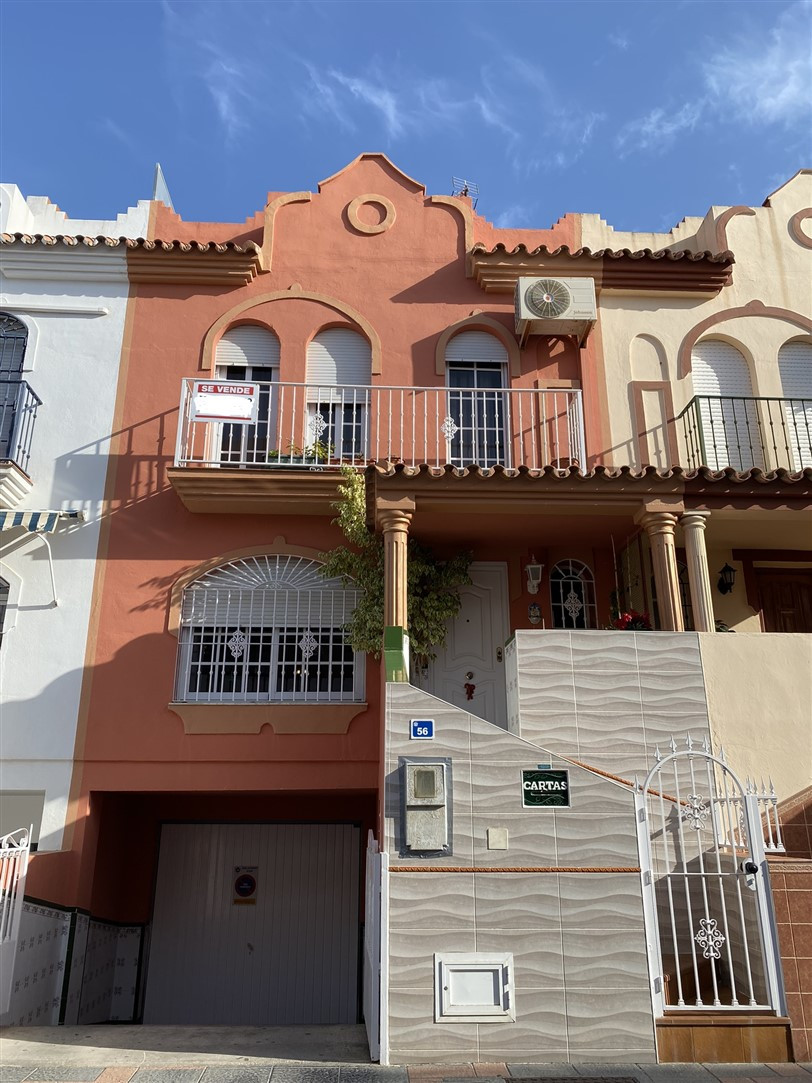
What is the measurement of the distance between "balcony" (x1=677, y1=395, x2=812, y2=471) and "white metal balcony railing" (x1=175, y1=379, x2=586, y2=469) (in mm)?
1683

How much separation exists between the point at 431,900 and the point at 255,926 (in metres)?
5.63

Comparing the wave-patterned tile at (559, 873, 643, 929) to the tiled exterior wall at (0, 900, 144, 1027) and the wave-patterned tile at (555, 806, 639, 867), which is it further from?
the tiled exterior wall at (0, 900, 144, 1027)

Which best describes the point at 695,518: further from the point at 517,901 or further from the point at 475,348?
the point at 517,901

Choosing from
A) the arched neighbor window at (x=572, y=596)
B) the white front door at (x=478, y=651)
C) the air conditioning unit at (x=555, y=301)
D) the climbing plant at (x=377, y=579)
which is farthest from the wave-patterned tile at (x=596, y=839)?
the air conditioning unit at (x=555, y=301)

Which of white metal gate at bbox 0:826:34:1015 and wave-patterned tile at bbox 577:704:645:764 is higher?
wave-patterned tile at bbox 577:704:645:764

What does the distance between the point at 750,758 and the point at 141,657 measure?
23.2 feet

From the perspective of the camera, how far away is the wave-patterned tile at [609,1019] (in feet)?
20.6

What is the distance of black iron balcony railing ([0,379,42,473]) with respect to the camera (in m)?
11.0

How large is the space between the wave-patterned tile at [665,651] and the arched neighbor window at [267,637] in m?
3.56

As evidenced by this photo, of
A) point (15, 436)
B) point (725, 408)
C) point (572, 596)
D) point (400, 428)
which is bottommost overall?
point (572, 596)

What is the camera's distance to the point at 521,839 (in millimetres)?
6898

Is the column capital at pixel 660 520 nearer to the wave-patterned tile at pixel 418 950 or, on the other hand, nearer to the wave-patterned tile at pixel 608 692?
the wave-patterned tile at pixel 608 692

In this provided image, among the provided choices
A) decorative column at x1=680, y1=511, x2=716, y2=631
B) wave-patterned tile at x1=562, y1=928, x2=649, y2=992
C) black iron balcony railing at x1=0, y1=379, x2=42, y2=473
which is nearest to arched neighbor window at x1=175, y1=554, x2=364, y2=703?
black iron balcony railing at x1=0, y1=379, x2=42, y2=473

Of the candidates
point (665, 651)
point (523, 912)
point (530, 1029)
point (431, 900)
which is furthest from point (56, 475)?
point (530, 1029)
